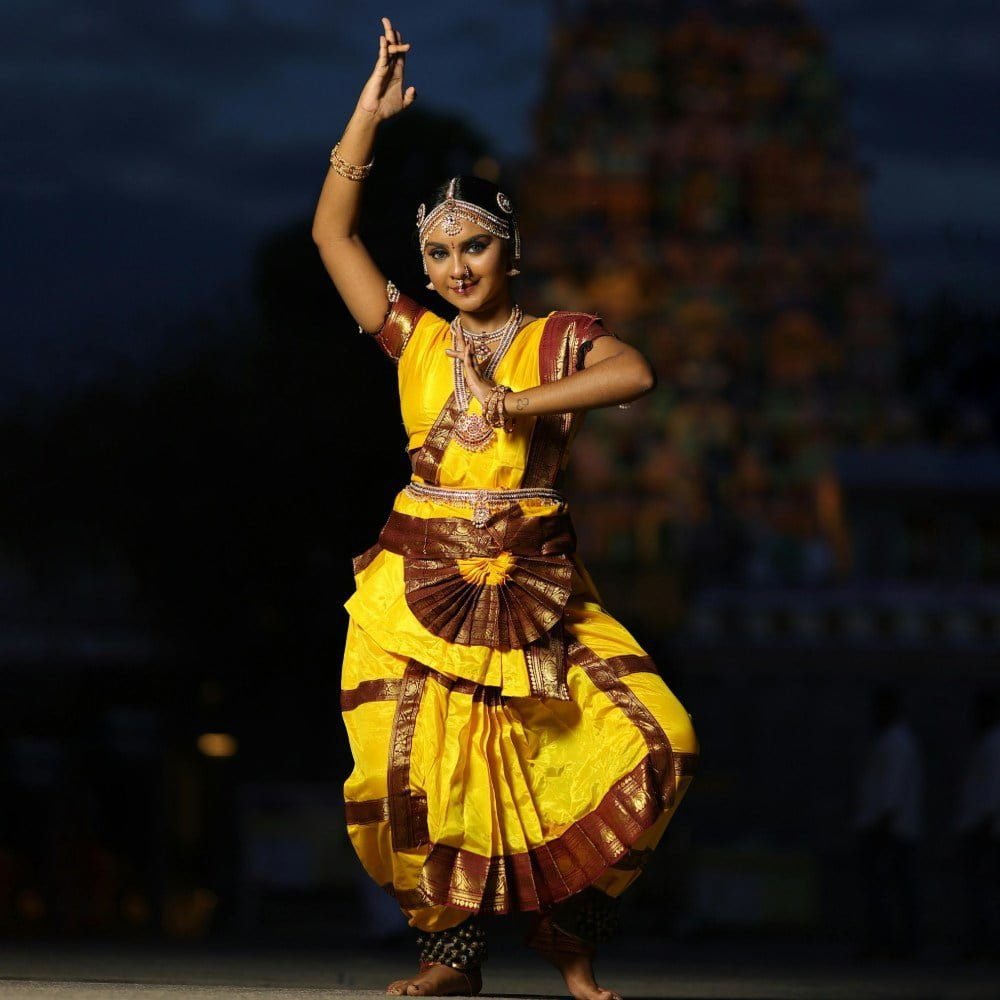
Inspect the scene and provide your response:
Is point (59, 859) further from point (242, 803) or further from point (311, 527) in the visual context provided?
point (311, 527)

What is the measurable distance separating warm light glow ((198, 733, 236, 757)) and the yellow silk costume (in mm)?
13500

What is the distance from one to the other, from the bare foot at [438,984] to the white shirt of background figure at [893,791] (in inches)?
210

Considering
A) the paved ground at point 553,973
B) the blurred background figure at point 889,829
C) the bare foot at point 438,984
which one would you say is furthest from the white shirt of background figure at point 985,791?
the bare foot at point 438,984

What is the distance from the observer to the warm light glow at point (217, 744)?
17.9 metres

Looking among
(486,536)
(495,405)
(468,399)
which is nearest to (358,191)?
(468,399)

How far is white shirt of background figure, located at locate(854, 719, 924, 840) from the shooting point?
9.59m

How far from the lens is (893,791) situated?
377 inches

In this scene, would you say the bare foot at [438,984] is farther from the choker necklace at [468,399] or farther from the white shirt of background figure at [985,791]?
the white shirt of background figure at [985,791]

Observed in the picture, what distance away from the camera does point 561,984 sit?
677 cm

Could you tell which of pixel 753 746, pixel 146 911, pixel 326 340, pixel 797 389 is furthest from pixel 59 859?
pixel 797 389

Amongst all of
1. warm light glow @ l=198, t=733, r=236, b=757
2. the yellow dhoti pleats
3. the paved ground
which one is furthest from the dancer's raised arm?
warm light glow @ l=198, t=733, r=236, b=757

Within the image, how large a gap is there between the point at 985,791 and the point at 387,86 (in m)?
6.42

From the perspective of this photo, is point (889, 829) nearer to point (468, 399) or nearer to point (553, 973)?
point (553, 973)

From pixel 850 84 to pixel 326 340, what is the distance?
1477cm
